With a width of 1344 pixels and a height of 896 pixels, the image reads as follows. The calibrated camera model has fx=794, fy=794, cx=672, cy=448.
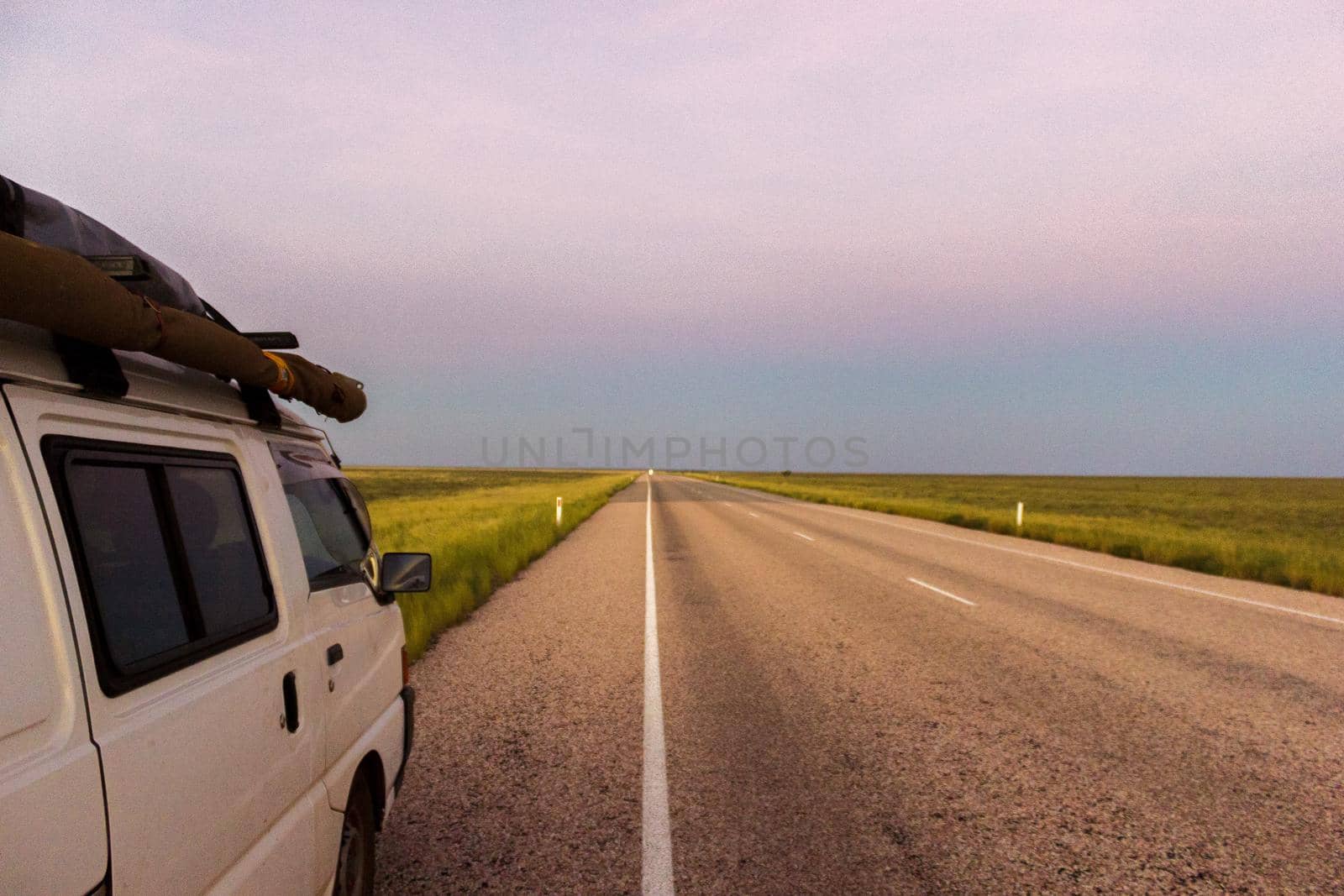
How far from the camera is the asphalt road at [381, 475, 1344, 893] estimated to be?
355cm

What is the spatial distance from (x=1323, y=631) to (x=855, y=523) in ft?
51.0

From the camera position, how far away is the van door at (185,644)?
153 centimetres

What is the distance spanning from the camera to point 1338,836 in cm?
382

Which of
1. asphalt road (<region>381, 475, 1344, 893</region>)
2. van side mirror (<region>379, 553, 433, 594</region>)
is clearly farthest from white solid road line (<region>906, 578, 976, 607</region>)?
van side mirror (<region>379, 553, 433, 594</region>)

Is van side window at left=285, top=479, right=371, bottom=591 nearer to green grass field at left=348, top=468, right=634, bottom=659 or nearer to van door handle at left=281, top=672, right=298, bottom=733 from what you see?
van door handle at left=281, top=672, right=298, bottom=733

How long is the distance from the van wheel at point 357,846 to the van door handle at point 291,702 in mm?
607

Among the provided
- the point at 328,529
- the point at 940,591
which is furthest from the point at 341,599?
the point at 940,591

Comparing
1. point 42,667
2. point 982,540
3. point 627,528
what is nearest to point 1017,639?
point 42,667

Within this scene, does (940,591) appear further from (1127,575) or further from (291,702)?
(291,702)

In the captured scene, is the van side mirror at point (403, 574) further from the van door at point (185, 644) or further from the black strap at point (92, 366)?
the black strap at point (92, 366)

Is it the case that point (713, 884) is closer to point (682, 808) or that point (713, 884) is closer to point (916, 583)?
point (682, 808)

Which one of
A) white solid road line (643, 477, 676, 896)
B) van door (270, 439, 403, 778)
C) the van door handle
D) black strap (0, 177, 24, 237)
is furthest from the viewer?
white solid road line (643, 477, 676, 896)

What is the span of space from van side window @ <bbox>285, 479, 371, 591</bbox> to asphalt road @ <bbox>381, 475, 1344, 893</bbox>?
1374 mm

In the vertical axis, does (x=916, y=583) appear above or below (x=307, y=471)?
below
